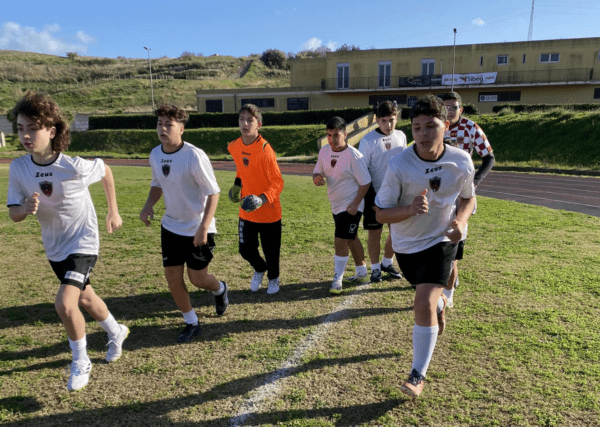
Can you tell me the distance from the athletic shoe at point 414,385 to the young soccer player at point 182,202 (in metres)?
1.97

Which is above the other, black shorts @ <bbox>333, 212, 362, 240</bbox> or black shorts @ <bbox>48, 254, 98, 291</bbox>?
black shorts @ <bbox>48, 254, 98, 291</bbox>

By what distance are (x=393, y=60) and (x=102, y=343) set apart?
4243 centimetres

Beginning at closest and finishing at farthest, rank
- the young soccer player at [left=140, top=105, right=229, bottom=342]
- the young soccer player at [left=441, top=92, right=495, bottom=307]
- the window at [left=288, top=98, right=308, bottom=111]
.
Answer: the young soccer player at [left=140, top=105, right=229, bottom=342], the young soccer player at [left=441, top=92, right=495, bottom=307], the window at [left=288, top=98, right=308, bottom=111]

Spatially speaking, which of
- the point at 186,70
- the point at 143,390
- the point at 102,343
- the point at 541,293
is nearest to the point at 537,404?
the point at 541,293

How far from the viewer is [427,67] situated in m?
40.7

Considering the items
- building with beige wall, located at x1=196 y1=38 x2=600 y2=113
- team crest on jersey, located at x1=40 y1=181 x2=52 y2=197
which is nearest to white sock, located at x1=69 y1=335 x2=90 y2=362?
team crest on jersey, located at x1=40 y1=181 x2=52 y2=197

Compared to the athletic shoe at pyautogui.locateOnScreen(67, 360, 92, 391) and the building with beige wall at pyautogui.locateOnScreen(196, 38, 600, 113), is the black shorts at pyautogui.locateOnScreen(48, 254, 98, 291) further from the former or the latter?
the building with beige wall at pyautogui.locateOnScreen(196, 38, 600, 113)

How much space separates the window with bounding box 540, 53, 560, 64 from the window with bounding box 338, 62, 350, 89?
1775cm

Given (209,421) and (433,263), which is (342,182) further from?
(209,421)

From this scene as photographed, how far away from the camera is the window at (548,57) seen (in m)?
38.2

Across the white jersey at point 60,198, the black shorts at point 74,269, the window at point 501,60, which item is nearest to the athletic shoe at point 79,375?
the black shorts at point 74,269

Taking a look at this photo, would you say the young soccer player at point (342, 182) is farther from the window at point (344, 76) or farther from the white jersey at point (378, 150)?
the window at point (344, 76)

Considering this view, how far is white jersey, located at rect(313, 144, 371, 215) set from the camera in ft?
15.7

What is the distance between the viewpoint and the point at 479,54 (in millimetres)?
39375
